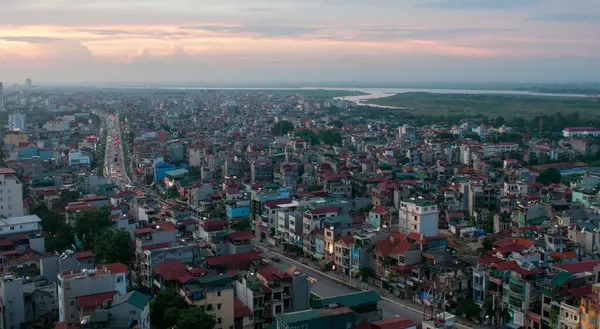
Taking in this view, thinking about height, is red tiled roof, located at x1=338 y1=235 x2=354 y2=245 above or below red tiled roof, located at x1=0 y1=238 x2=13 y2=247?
above

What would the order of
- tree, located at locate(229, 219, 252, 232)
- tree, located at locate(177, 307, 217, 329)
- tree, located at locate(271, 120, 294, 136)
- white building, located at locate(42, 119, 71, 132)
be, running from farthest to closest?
tree, located at locate(271, 120, 294, 136)
white building, located at locate(42, 119, 71, 132)
tree, located at locate(229, 219, 252, 232)
tree, located at locate(177, 307, 217, 329)

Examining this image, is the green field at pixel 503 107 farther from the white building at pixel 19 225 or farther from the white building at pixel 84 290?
the white building at pixel 84 290

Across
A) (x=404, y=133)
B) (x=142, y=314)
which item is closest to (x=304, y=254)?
(x=142, y=314)

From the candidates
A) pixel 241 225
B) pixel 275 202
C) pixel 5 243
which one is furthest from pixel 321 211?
pixel 5 243

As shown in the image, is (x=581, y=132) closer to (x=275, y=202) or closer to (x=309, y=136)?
(x=309, y=136)

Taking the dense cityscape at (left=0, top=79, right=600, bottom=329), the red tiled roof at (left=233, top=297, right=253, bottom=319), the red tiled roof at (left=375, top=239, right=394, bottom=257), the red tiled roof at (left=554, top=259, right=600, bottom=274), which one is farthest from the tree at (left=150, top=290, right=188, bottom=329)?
the red tiled roof at (left=554, top=259, right=600, bottom=274)

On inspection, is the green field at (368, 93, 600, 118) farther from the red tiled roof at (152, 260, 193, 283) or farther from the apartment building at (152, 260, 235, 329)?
the apartment building at (152, 260, 235, 329)
